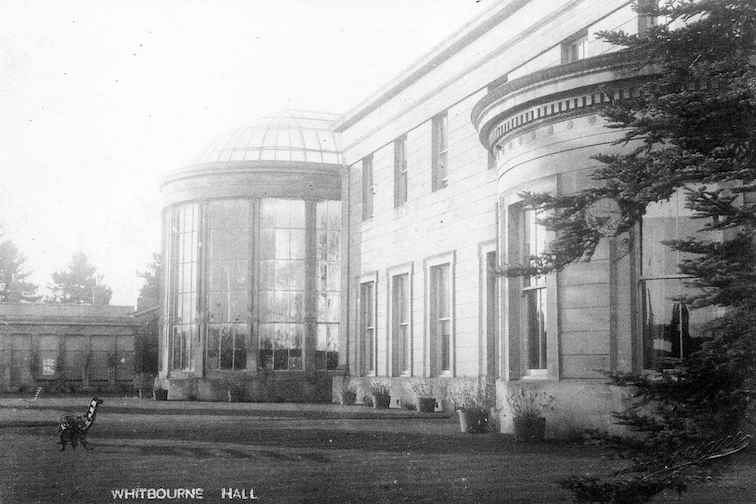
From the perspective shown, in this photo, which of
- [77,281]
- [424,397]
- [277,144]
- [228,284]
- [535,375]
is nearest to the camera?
[535,375]

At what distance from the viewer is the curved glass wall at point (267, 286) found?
3262cm

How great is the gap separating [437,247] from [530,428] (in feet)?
34.5

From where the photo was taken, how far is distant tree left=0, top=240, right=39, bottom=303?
56.5m

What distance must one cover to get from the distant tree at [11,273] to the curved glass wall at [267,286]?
2459 cm

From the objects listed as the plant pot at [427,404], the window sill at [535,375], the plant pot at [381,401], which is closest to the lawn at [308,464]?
the window sill at [535,375]

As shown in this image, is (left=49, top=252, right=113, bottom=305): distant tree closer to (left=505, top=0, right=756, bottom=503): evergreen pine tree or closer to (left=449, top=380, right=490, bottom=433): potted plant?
(left=449, top=380, right=490, bottom=433): potted plant

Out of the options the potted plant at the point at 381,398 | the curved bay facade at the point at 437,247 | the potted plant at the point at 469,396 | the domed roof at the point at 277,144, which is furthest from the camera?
the domed roof at the point at 277,144

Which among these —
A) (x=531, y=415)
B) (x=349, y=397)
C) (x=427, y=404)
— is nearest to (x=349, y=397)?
(x=349, y=397)

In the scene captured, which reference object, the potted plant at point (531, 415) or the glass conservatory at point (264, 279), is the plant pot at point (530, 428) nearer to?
the potted plant at point (531, 415)

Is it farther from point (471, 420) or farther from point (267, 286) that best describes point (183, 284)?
point (471, 420)

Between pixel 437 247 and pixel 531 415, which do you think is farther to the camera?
pixel 437 247

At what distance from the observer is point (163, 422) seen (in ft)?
65.9

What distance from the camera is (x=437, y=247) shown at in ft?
80.4

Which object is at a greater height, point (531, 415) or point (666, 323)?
point (666, 323)
